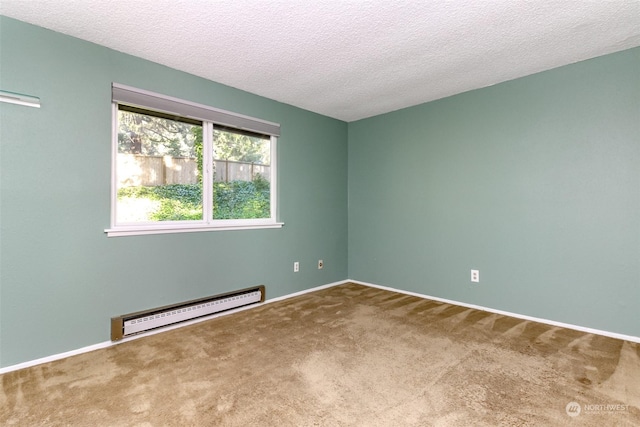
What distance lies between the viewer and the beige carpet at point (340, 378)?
1519 mm

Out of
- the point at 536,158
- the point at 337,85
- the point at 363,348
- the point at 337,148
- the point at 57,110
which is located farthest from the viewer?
the point at 337,148

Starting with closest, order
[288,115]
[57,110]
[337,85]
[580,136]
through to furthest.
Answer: [57,110] < [580,136] < [337,85] < [288,115]

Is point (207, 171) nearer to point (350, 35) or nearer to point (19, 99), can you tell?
point (19, 99)

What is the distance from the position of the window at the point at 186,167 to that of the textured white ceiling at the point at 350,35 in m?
0.42

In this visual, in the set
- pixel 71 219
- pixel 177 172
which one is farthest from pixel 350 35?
pixel 71 219

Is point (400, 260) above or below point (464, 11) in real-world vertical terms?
below

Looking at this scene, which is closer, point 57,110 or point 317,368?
point 317,368

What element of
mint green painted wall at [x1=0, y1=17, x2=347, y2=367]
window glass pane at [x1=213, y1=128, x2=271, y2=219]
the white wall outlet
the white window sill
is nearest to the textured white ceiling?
mint green painted wall at [x1=0, y1=17, x2=347, y2=367]

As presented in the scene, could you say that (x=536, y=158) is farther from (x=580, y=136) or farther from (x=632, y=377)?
(x=632, y=377)

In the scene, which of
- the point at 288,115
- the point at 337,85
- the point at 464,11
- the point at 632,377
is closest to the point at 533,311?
the point at 632,377

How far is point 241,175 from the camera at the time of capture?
3.29 metres

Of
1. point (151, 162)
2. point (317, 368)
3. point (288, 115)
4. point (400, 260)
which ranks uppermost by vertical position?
point (288, 115)

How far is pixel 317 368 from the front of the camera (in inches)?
78.2

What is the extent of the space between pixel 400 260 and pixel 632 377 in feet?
7.23
